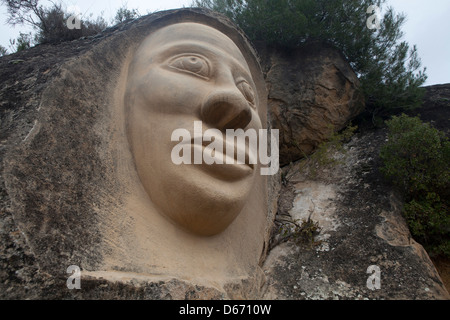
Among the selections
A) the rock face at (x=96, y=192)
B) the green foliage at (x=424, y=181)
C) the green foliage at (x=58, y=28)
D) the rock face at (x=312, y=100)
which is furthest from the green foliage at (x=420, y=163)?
the green foliage at (x=58, y=28)

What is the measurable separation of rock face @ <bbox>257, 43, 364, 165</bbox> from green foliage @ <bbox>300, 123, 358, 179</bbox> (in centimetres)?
21

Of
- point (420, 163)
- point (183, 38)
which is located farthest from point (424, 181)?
point (183, 38)

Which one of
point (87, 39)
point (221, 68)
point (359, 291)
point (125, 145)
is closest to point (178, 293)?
point (125, 145)

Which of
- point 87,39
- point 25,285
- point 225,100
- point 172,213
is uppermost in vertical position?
point 87,39

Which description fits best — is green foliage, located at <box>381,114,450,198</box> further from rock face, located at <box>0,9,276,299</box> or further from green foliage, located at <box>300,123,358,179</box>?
rock face, located at <box>0,9,276,299</box>

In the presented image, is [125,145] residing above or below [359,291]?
above

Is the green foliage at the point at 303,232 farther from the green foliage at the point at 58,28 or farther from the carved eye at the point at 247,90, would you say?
the green foliage at the point at 58,28

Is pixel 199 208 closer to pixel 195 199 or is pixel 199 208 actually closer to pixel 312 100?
pixel 195 199

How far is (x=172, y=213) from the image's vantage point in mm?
2170

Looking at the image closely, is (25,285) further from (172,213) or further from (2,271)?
(172,213)

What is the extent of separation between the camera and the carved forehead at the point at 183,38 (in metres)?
2.58

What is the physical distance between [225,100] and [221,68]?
34 cm

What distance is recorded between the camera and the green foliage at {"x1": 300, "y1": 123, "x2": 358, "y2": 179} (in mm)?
4590

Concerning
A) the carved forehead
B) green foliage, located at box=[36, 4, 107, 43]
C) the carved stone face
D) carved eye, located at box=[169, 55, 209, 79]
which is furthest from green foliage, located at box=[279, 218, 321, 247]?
green foliage, located at box=[36, 4, 107, 43]
